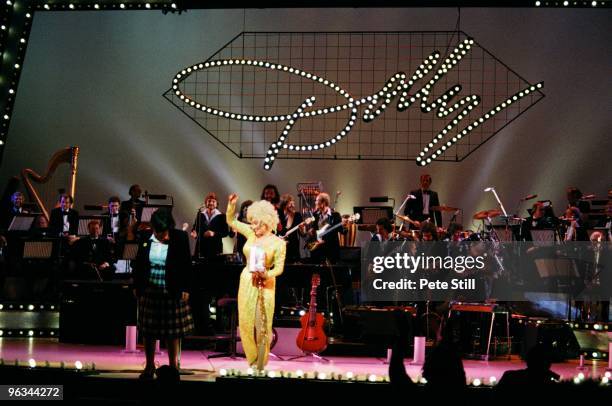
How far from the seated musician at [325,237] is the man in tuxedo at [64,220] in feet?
14.2

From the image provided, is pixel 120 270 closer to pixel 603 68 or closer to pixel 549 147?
pixel 549 147

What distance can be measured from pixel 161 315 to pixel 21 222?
Result: 297 inches

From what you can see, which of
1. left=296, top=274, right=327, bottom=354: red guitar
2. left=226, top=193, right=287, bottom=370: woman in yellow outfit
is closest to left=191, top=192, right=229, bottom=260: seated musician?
left=296, top=274, right=327, bottom=354: red guitar

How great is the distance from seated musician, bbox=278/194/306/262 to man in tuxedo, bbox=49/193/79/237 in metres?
3.83

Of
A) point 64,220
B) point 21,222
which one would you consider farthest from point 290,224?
point 21,222

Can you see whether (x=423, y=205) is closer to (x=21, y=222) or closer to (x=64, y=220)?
(x=64, y=220)

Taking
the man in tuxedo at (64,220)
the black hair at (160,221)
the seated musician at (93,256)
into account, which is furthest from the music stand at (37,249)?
the black hair at (160,221)

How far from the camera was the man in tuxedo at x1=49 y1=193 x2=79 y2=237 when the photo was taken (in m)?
15.0

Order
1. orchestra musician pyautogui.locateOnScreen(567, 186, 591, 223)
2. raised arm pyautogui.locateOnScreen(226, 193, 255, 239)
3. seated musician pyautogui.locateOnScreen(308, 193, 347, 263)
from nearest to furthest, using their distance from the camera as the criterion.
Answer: raised arm pyautogui.locateOnScreen(226, 193, 255, 239) < seated musician pyautogui.locateOnScreen(308, 193, 347, 263) < orchestra musician pyautogui.locateOnScreen(567, 186, 591, 223)

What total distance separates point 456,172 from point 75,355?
340 inches

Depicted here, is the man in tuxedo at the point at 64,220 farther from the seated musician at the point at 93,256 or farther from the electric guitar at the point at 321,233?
the electric guitar at the point at 321,233

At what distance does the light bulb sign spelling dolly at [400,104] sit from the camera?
1617 cm

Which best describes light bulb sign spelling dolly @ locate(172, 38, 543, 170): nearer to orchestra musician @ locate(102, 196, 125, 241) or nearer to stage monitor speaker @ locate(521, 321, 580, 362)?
orchestra musician @ locate(102, 196, 125, 241)

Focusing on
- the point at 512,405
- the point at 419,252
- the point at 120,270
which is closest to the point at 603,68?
the point at 419,252
